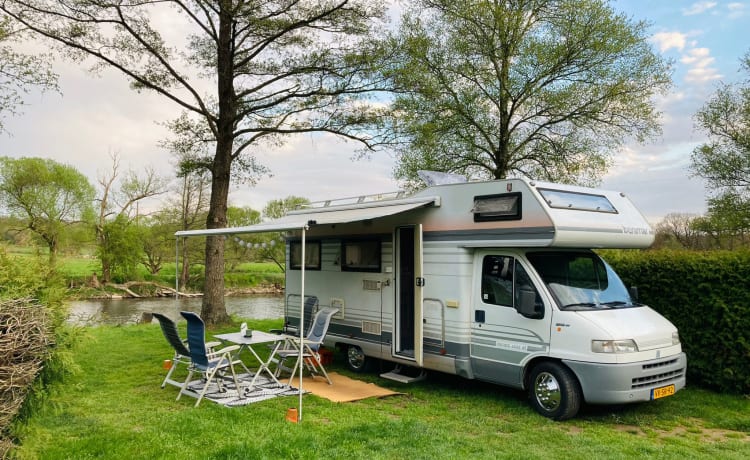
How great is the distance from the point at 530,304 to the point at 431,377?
2520mm

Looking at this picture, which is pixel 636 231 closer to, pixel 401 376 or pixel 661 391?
pixel 661 391

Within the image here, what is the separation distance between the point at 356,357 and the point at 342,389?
1152 mm

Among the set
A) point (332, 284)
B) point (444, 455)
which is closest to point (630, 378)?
point (444, 455)

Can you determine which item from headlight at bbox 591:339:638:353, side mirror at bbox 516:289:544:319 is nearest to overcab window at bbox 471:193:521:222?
side mirror at bbox 516:289:544:319

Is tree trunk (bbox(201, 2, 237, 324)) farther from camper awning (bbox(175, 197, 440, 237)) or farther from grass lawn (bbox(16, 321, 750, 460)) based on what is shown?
grass lawn (bbox(16, 321, 750, 460))

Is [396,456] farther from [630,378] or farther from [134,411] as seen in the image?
[134,411]

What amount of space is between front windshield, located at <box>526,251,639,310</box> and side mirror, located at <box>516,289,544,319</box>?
0.21m

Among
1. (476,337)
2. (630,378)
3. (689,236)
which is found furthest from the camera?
(689,236)

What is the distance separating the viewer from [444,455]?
4605 mm

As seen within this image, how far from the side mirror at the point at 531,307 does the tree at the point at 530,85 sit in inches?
337

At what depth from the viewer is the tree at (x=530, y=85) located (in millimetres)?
14633

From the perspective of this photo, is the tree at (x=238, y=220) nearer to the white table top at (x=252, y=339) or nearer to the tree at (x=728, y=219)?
the tree at (x=728, y=219)

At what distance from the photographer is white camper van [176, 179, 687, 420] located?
5750 millimetres

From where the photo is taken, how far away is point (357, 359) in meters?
8.27
